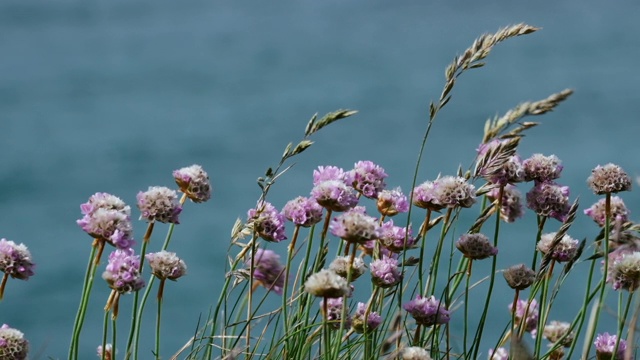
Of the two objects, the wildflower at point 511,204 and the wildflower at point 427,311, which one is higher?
the wildflower at point 511,204

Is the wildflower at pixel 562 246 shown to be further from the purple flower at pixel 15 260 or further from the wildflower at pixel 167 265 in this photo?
the purple flower at pixel 15 260

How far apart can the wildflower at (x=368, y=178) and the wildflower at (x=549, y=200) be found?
17.5 inches

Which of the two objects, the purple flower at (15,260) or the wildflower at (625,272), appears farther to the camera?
the wildflower at (625,272)

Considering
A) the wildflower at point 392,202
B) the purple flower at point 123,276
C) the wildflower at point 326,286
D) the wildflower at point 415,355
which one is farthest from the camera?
the wildflower at point 392,202

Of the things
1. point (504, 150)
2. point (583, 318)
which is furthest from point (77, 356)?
point (583, 318)

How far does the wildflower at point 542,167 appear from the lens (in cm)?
311

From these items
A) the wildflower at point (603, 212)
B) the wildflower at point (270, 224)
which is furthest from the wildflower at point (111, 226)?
the wildflower at point (603, 212)

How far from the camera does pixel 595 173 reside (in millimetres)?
3039

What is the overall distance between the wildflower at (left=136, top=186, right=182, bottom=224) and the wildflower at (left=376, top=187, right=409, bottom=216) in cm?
64

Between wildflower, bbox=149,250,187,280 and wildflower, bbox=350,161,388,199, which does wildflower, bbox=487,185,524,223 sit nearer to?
wildflower, bbox=350,161,388,199

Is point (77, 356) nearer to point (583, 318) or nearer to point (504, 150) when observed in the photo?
point (504, 150)

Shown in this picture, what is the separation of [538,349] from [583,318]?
0.55ft

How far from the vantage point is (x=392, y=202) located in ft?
10.1

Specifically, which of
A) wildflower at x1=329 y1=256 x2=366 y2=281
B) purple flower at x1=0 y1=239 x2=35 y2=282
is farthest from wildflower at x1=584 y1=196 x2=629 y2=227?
purple flower at x1=0 y1=239 x2=35 y2=282
